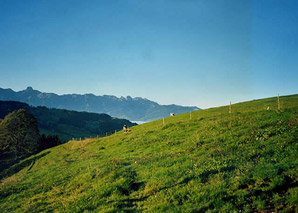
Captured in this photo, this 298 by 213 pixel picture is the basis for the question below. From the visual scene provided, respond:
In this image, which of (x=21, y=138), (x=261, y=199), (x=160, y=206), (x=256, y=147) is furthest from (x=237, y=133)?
(x=21, y=138)

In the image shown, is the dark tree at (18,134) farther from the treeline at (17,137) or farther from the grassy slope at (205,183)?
the grassy slope at (205,183)

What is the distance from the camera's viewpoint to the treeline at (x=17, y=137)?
67.3m

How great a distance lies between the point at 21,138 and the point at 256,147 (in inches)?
3180

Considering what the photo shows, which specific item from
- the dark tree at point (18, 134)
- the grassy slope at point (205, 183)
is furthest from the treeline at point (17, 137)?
the grassy slope at point (205, 183)

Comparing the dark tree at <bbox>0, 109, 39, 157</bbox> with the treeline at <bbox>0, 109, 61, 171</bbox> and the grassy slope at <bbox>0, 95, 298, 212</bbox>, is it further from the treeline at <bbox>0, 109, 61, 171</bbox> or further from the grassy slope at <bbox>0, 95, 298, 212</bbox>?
the grassy slope at <bbox>0, 95, 298, 212</bbox>

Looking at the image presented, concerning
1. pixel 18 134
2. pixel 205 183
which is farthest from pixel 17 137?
pixel 205 183

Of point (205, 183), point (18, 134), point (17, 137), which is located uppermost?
point (205, 183)

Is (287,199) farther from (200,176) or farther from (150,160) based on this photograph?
(150,160)

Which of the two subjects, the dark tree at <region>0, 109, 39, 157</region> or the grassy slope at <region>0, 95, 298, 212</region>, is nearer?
the grassy slope at <region>0, 95, 298, 212</region>

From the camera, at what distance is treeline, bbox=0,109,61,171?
221 feet

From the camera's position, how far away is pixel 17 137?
68.2 metres

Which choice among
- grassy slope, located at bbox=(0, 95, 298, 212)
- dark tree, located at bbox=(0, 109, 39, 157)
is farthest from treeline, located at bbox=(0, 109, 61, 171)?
grassy slope, located at bbox=(0, 95, 298, 212)

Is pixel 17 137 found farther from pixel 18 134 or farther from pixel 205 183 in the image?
pixel 205 183

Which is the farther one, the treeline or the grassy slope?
the treeline
